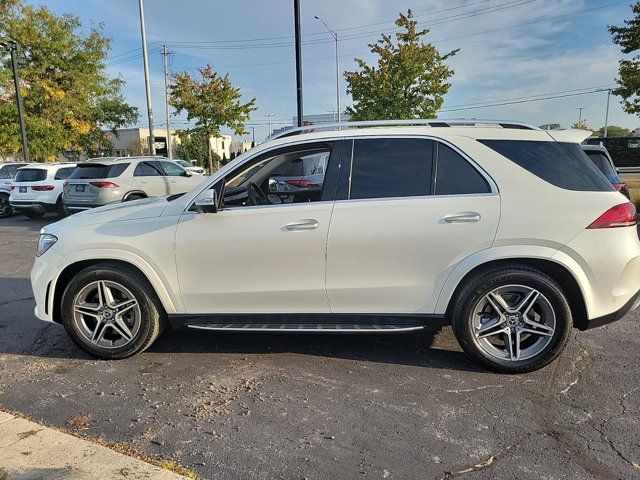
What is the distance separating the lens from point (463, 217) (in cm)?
357

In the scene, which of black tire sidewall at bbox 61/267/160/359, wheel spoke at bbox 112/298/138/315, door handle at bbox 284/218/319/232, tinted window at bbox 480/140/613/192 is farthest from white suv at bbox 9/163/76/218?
tinted window at bbox 480/140/613/192

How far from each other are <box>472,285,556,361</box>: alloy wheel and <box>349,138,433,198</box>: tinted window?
0.96 metres

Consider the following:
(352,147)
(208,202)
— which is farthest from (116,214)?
(352,147)

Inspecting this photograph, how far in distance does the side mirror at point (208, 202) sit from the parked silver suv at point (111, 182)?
870cm

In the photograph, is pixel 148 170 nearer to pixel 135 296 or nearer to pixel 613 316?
pixel 135 296

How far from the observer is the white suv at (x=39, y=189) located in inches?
547

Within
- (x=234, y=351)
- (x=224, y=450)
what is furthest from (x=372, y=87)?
(x=224, y=450)

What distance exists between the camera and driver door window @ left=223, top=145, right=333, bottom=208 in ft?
13.2

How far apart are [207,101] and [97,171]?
19.4 meters

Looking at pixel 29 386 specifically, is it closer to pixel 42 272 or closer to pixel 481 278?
pixel 42 272

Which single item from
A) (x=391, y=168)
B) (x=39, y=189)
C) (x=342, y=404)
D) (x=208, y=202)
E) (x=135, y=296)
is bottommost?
(x=342, y=404)

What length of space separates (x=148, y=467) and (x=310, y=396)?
4.01ft

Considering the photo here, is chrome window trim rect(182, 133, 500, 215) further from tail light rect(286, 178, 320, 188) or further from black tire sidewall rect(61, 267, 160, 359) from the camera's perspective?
tail light rect(286, 178, 320, 188)

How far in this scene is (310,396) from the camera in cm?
348
